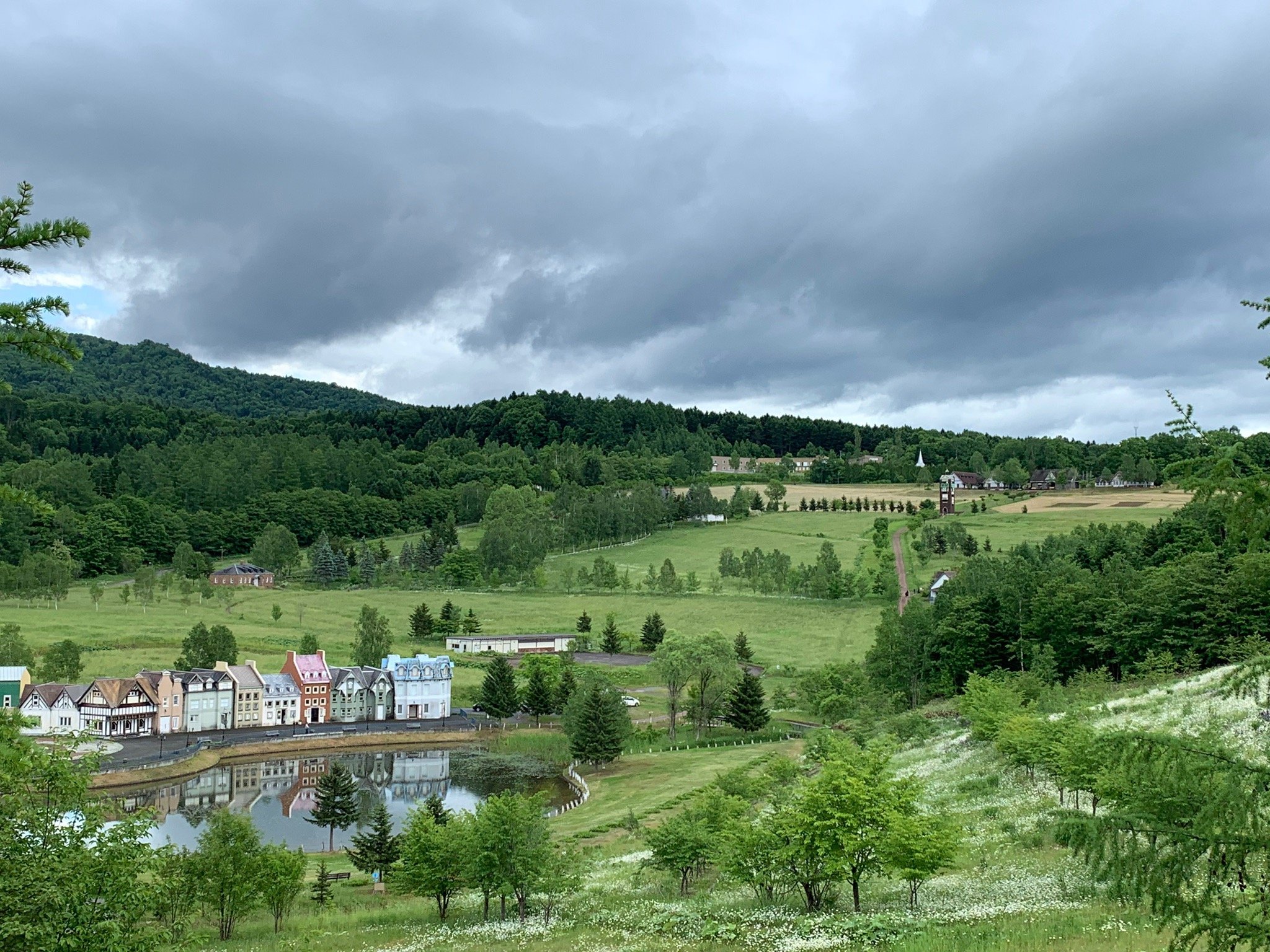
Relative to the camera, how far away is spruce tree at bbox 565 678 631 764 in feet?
192

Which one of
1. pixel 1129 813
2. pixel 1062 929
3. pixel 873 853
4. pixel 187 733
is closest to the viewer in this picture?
pixel 1129 813

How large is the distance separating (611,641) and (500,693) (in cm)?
2009

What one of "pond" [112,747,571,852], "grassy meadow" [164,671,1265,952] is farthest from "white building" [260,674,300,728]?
"grassy meadow" [164,671,1265,952]

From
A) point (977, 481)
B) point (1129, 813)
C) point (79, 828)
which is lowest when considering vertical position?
point (79, 828)

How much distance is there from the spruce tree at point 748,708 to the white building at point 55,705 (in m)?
44.0

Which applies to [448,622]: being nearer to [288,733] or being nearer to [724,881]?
[288,733]

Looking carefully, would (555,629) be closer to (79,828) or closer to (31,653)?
(31,653)

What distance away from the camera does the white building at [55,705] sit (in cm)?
6544

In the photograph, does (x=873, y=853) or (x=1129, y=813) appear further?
(x=873, y=853)

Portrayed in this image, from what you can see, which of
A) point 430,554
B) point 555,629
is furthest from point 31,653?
point 430,554

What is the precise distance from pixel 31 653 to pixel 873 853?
73.2m

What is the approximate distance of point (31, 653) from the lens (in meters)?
73.8

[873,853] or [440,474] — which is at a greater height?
[440,474]

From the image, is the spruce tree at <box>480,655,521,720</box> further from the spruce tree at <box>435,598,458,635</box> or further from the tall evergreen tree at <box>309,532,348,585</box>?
the tall evergreen tree at <box>309,532,348,585</box>
